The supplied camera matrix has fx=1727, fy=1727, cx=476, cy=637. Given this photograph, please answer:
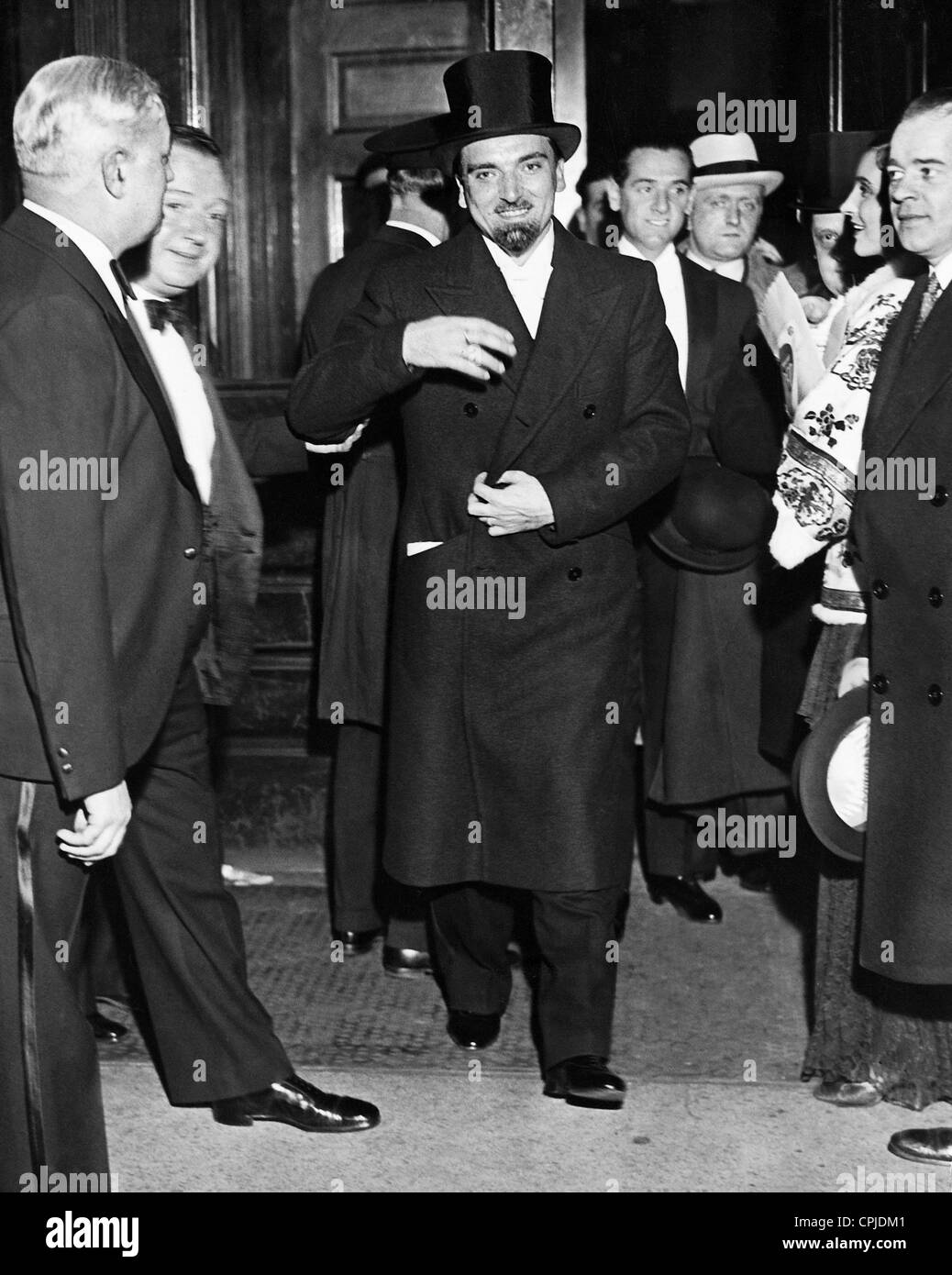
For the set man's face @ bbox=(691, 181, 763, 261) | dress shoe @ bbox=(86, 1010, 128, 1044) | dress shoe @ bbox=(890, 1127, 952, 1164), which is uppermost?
man's face @ bbox=(691, 181, 763, 261)

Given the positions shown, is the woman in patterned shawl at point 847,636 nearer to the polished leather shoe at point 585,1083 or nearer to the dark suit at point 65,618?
the polished leather shoe at point 585,1083

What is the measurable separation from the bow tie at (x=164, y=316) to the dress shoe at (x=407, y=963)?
70.7 inches

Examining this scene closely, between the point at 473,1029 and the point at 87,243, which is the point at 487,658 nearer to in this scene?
the point at 473,1029

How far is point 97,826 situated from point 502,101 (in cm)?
187

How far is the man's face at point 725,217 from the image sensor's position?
206 inches

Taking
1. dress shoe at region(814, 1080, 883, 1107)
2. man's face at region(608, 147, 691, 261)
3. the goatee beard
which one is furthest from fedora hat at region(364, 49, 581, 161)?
dress shoe at region(814, 1080, 883, 1107)

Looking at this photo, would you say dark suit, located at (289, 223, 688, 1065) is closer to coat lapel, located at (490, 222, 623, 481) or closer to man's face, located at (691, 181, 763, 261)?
coat lapel, located at (490, 222, 623, 481)

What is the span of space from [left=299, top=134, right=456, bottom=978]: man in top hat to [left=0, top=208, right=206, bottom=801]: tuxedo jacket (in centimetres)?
176

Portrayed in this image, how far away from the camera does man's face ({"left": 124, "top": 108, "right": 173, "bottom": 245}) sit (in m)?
2.78

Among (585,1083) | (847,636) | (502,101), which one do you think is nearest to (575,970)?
(585,1083)

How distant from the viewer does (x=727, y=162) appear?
5230 millimetres

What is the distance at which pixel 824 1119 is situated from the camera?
11.9 ft

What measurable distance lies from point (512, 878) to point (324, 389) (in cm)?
114

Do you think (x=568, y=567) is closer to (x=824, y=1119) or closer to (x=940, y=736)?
(x=940, y=736)
